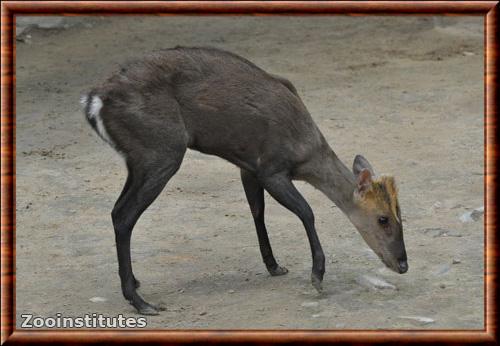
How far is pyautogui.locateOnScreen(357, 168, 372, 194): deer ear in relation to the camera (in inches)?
290

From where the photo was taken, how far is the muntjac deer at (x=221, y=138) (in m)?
7.09

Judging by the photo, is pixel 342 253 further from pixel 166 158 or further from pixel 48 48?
pixel 48 48

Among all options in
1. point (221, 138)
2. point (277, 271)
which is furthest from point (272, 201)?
point (221, 138)

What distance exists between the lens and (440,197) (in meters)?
9.16

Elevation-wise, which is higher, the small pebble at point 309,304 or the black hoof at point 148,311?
the black hoof at point 148,311

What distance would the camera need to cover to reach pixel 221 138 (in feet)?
23.9

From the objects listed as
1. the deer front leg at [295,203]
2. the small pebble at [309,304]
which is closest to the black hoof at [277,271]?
the deer front leg at [295,203]

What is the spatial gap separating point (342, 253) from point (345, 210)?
0.64 m

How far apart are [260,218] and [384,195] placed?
1020 millimetres

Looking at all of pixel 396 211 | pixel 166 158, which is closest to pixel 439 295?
pixel 396 211

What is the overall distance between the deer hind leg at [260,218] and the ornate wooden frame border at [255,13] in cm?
168

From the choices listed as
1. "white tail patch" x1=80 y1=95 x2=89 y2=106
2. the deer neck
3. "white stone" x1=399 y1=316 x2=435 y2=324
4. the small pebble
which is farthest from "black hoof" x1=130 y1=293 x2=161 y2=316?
"white stone" x1=399 y1=316 x2=435 y2=324

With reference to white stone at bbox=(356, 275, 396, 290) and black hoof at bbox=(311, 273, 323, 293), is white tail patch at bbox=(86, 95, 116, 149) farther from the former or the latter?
white stone at bbox=(356, 275, 396, 290)

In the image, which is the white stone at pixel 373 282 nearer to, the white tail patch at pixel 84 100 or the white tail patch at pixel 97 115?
the white tail patch at pixel 97 115
